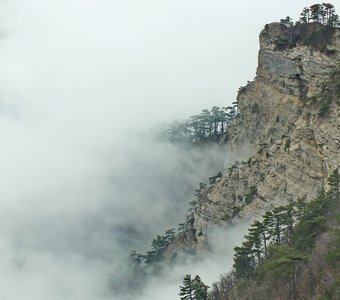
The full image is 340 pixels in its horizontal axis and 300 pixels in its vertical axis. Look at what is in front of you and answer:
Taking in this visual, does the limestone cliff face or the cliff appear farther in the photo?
the cliff

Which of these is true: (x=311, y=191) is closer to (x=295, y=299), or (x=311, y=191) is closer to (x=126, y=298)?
(x=295, y=299)

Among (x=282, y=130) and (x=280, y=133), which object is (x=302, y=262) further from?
(x=280, y=133)

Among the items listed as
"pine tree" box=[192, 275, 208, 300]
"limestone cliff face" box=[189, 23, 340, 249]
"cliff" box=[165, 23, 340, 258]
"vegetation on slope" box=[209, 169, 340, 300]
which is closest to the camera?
"vegetation on slope" box=[209, 169, 340, 300]

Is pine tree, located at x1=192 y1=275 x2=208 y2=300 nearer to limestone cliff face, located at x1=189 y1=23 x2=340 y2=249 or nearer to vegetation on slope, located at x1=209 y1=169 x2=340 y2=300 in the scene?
vegetation on slope, located at x1=209 y1=169 x2=340 y2=300

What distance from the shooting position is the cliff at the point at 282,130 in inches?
3339

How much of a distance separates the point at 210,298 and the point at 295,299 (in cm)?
2759

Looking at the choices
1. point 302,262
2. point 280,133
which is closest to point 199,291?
point 302,262

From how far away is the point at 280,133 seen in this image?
101 m

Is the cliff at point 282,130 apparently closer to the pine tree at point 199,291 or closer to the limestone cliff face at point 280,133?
the limestone cliff face at point 280,133

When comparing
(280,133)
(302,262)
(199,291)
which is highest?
(280,133)

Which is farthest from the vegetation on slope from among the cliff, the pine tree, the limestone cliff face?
the cliff

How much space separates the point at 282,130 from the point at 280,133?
71 cm

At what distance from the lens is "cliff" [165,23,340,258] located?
84.8 m

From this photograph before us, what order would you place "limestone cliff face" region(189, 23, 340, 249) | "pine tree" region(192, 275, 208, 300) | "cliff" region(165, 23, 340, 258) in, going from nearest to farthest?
"pine tree" region(192, 275, 208, 300) → "limestone cliff face" region(189, 23, 340, 249) → "cliff" region(165, 23, 340, 258)
